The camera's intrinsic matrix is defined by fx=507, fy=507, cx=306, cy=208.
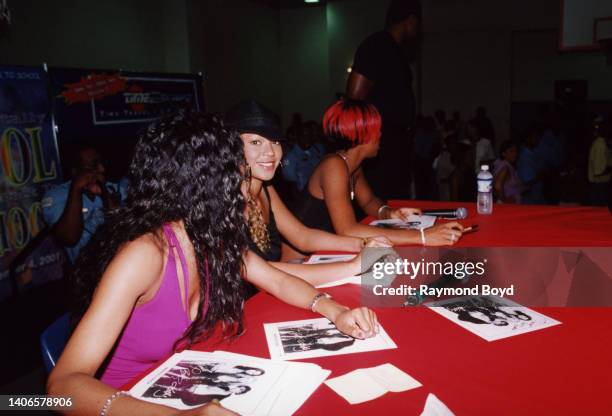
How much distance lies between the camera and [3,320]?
3527 mm

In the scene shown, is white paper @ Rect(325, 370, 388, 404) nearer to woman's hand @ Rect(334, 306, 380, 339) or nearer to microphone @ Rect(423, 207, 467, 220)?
woman's hand @ Rect(334, 306, 380, 339)

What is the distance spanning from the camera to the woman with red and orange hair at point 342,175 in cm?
233

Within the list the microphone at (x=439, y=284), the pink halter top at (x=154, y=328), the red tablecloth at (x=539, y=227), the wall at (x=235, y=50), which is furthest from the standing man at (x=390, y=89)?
the wall at (x=235, y=50)

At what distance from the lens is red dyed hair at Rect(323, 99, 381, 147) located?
249 centimetres

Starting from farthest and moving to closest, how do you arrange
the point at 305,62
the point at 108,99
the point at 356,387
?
the point at 305,62, the point at 108,99, the point at 356,387

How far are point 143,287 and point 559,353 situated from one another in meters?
0.90

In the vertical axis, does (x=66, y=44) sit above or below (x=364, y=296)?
above

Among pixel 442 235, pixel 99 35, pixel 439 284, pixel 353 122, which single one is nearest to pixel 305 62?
pixel 99 35

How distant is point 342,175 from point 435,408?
154 cm

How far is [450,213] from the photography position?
8.42 feet

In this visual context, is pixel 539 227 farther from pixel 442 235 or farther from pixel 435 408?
pixel 435 408

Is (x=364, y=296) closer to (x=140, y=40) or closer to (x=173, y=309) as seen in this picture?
(x=173, y=309)

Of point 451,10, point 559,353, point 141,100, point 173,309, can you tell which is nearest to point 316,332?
point 173,309

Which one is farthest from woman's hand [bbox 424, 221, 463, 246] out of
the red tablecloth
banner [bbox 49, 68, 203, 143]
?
banner [bbox 49, 68, 203, 143]
